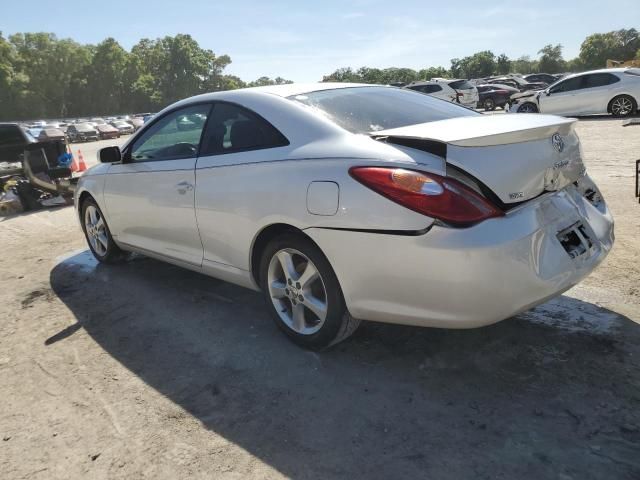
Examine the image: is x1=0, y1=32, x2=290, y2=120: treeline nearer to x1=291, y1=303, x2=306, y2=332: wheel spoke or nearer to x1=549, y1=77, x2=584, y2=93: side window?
x1=549, y1=77, x2=584, y2=93: side window

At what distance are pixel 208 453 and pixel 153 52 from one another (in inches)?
5632

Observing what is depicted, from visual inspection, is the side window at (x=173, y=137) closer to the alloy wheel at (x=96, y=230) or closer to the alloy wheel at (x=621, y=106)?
the alloy wheel at (x=96, y=230)

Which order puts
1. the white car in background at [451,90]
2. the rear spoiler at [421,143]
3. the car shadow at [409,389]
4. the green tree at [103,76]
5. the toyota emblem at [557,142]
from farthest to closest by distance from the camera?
the green tree at [103,76] → the white car in background at [451,90] → the toyota emblem at [557,142] → the rear spoiler at [421,143] → the car shadow at [409,389]

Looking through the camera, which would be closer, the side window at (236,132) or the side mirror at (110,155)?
the side window at (236,132)

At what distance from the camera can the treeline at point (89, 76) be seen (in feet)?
307

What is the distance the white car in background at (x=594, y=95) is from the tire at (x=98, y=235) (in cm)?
1595

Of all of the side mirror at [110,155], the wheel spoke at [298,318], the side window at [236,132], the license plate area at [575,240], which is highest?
the side window at [236,132]

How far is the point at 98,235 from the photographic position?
208 inches

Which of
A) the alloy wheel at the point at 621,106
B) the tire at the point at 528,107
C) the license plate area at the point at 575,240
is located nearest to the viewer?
the license plate area at the point at 575,240

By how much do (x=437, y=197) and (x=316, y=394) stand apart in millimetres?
1213

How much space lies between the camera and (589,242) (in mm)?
2793

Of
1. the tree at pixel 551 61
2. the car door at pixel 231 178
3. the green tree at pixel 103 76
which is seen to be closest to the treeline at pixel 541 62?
the tree at pixel 551 61

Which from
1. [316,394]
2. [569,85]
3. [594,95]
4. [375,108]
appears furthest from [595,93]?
[316,394]

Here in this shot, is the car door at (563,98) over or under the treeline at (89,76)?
under
